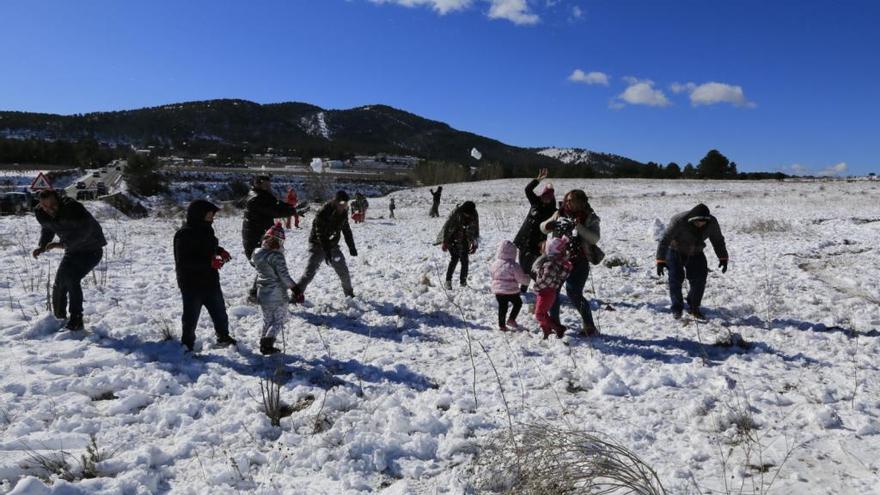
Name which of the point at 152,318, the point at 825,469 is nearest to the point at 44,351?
the point at 152,318

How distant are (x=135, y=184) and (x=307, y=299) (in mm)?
39128

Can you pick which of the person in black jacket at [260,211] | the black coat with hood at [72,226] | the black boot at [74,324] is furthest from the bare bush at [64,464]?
the person in black jacket at [260,211]

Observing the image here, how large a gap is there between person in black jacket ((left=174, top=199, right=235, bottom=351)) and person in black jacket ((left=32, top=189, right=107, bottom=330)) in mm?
1435

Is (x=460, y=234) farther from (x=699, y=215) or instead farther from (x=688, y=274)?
(x=699, y=215)

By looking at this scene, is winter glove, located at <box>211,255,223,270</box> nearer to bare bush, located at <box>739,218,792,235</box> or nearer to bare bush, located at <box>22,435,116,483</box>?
bare bush, located at <box>22,435,116,483</box>

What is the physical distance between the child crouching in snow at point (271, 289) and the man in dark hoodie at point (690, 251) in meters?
5.34

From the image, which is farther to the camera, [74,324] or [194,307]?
[74,324]

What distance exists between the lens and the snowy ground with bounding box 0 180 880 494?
369 centimetres

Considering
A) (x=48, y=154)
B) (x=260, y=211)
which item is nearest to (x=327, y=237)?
(x=260, y=211)

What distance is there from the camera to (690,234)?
7.16 metres

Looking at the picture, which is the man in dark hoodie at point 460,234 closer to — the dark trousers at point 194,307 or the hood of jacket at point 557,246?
the hood of jacket at point 557,246

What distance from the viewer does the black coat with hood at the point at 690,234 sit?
7.08 m

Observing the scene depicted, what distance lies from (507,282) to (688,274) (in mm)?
2824

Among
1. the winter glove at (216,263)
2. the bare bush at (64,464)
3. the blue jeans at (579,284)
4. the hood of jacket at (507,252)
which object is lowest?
the bare bush at (64,464)
